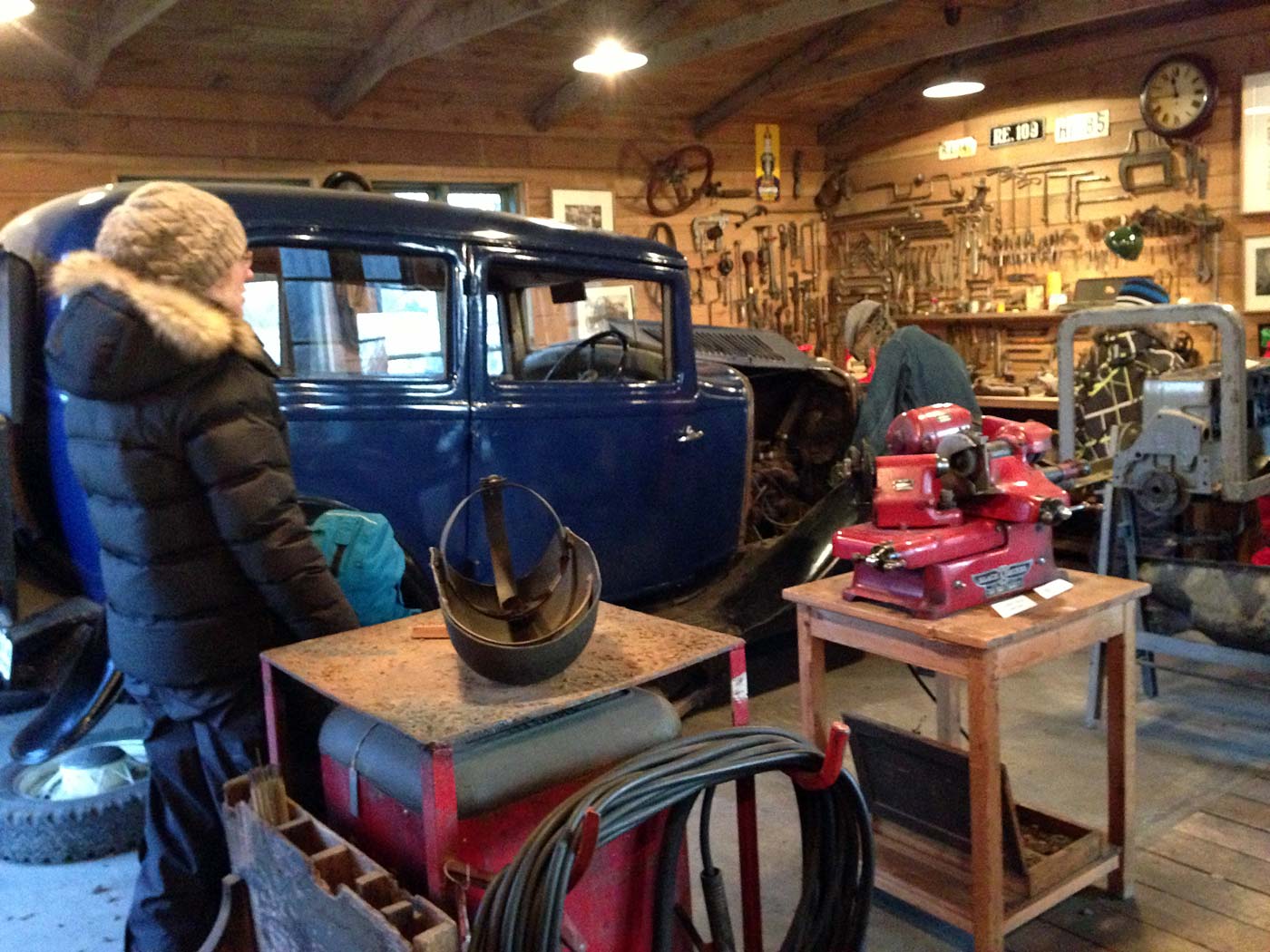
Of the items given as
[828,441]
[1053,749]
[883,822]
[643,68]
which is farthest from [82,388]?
[643,68]

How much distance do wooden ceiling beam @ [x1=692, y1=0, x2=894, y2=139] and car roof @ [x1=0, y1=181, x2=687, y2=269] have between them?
362 cm

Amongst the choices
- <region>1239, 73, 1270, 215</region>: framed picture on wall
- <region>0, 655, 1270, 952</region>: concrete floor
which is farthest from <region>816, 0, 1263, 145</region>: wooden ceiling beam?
<region>0, 655, 1270, 952</region>: concrete floor

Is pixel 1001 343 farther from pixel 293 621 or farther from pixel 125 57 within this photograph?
pixel 293 621

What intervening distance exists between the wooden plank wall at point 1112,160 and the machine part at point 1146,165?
42mm

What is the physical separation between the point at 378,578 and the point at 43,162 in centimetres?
372

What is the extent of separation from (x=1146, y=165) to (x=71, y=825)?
20.3 ft

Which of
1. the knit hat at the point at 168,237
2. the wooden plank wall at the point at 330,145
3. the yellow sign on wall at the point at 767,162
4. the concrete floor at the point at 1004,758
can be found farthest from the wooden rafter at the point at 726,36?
the knit hat at the point at 168,237

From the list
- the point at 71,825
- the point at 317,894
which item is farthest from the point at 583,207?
the point at 317,894

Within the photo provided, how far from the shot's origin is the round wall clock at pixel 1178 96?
6.13 m

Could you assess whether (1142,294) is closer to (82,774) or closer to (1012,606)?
(1012,606)

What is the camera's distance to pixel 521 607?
201 centimetres

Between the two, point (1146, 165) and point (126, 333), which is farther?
point (1146, 165)

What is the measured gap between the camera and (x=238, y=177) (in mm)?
5684

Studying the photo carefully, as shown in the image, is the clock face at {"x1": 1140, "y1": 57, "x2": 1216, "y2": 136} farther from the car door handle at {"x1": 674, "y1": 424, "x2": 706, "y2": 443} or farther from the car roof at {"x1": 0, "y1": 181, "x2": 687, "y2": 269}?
the car roof at {"x1": 0, "y1": 181, "x2": 687, "y2": 269}
